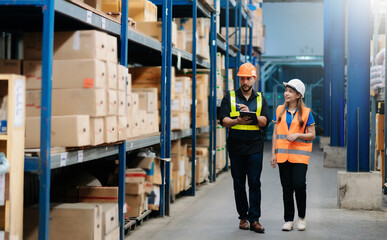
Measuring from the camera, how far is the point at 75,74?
4.05 meters

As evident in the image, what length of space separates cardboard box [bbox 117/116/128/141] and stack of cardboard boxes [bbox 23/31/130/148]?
310 mm

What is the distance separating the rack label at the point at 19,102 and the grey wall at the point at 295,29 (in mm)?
22481

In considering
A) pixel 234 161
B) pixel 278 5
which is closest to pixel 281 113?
pixel 234 161

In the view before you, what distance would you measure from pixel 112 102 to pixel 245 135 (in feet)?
5.67

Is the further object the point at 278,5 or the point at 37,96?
the point at 278,5

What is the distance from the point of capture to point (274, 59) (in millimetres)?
23250

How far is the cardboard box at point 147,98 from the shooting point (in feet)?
19.1

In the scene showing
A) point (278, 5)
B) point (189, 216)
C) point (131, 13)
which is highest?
point (278, 5)

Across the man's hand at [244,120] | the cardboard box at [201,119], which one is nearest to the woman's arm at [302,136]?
the man's hand at [244,120]

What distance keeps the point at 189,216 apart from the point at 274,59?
17.5 metres

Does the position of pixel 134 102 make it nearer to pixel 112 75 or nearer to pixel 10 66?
pixel 112 75

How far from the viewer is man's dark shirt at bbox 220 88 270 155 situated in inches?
218

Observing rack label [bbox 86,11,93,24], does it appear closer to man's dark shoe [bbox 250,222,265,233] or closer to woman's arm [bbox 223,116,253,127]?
woman's arm [bbox 223,116,253,127]

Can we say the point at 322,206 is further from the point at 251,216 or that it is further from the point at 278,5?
the point at 278,5
